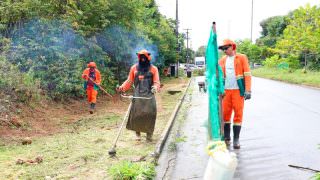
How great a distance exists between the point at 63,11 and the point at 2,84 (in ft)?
17.9

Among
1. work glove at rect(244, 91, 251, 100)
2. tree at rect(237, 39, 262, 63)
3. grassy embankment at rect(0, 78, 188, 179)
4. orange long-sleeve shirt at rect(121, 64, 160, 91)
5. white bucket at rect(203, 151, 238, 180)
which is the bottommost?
grassy embankment at rect(0, 78, 188, 179)

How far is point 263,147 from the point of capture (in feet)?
24.8

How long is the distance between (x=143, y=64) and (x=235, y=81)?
1909mm

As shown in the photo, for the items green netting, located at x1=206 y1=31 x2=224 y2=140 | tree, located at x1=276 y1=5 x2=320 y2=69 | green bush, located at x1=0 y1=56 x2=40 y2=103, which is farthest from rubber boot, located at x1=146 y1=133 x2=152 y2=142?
tree, located at x1=276 y1=5 x2=320 y2=69

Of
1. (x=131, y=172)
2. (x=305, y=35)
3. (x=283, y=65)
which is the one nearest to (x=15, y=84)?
(x=131, y=172)

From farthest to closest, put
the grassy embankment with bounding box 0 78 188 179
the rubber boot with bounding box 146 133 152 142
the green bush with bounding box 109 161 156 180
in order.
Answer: the rubber boot with bounding box 146 133 152 142 < the grassy embankment with bounding box 0 78 188 179 < the green bush with bounding box 109 161 156 180

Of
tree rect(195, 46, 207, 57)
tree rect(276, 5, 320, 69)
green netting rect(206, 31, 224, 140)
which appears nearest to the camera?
green netting rect(206, 31, 224, 140)

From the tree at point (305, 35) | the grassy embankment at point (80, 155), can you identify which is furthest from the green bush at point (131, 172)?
the tree at point (305, 35)

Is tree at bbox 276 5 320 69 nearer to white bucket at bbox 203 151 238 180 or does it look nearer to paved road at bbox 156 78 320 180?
paved road at bbox 156 78 320 180

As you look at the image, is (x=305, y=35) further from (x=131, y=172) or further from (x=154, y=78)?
(x=131, y=172)

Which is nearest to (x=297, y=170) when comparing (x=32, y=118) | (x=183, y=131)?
(x=183, y=131)

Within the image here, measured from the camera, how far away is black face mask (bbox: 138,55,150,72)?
7.98 metres

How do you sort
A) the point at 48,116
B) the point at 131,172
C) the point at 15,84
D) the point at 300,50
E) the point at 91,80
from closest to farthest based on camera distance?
the point at 131,172 → the point at 15,84 → the point at 48,116 → the point at 91,80 → the point at 300,50

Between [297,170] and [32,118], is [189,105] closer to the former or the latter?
[32,118]
